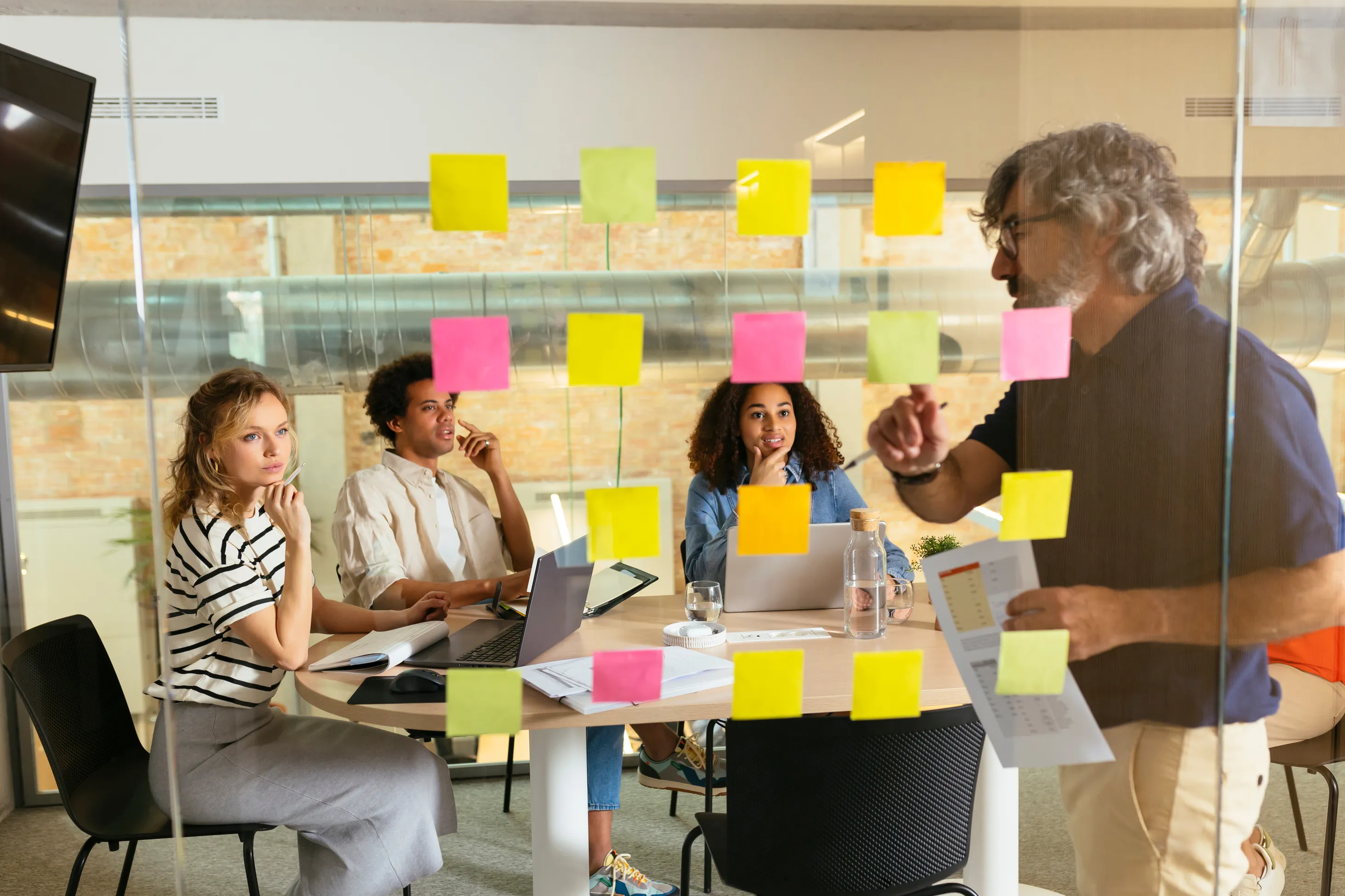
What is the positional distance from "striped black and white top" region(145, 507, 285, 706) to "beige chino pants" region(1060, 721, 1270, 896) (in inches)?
56.2

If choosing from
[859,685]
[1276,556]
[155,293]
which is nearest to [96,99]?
[155,293]

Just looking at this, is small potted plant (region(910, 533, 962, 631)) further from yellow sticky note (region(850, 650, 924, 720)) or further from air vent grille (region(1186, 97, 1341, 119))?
air vent grille (region(1186, 97, 1341, 119))

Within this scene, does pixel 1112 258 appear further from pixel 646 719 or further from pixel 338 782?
pixel 338 782

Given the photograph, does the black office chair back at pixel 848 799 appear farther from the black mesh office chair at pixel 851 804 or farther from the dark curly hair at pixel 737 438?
the dark curly hair at pixel 737 438

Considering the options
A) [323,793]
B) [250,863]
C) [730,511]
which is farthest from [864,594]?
[250,863]

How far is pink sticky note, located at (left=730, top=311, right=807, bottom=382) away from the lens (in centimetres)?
122

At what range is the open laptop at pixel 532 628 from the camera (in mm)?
1574

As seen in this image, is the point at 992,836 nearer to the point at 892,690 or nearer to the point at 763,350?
the point at 892,690

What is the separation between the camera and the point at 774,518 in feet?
4.15

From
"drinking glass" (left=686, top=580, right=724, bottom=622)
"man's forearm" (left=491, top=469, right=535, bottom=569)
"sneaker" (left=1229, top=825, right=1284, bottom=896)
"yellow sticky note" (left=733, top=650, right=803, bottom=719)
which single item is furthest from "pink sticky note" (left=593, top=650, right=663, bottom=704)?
"sneaker" (left=1229, top=825, right=1284, bottom=896)

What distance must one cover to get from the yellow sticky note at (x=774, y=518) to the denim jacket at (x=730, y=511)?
65 millimetres

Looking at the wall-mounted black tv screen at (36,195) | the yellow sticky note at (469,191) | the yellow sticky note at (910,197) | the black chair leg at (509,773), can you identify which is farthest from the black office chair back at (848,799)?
the wall-mounted black tv screen at (36,195)

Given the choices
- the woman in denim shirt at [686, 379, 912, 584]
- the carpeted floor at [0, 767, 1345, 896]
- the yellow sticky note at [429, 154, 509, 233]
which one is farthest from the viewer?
the carpeted floor at [0, 767, 1345, 896]

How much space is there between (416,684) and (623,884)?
957 millimetres
